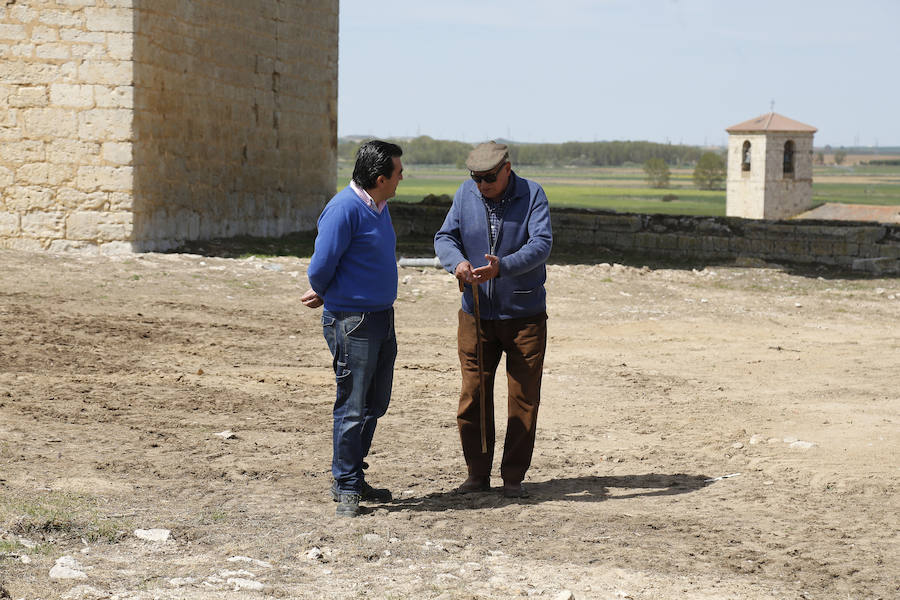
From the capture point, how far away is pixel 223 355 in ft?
31.4

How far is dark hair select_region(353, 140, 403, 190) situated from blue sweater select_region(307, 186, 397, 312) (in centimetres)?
8

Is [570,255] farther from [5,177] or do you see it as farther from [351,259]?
[351,259]

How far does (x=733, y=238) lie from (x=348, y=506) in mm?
13170

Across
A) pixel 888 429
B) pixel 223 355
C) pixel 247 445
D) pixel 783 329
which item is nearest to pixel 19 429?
pixel 247 445

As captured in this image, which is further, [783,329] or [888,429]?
[783,329]

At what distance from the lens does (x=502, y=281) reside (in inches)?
215

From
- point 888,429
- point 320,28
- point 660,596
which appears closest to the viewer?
point 660,596

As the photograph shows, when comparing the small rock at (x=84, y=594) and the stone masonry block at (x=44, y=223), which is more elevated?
the stone masonry block at (x=44, y=223)

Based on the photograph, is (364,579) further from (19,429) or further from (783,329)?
(783,329)

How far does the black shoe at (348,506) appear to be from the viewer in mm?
5203

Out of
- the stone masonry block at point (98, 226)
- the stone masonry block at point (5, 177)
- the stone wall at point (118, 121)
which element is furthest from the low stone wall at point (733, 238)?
the stone masonry block at point (5, 177)

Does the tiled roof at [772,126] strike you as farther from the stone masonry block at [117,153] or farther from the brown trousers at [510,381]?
the brown trousers at [510,381]

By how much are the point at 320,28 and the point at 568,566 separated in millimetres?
16773

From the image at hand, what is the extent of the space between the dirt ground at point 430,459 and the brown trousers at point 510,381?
25cm
